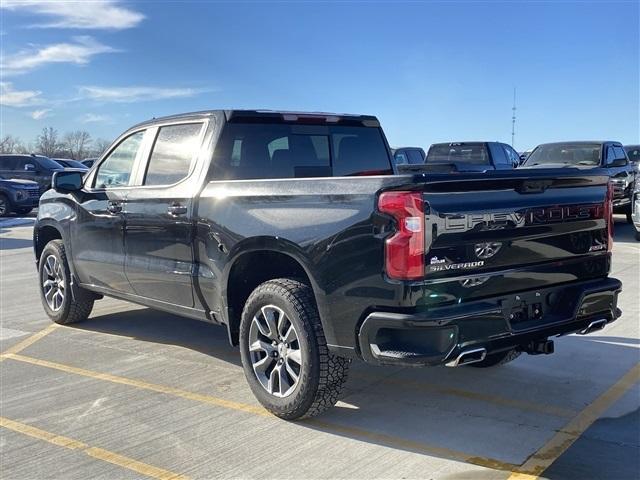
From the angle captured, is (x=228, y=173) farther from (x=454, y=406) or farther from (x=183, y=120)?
(x=454, y=406)

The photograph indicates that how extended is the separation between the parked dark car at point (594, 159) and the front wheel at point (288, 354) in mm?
11746

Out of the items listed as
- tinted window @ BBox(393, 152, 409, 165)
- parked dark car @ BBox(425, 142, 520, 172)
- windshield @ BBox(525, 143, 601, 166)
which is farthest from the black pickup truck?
tinted window @ BBox(393, 152, 409, 165)

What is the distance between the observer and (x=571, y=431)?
4039 millimetres

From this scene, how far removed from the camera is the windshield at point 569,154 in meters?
15.0

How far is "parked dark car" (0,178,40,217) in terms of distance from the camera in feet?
70.6

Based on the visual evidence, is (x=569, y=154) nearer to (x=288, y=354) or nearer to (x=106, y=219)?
(x=106, y=219)

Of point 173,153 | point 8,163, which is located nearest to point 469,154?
point 173,153

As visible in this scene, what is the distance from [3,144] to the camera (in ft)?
234

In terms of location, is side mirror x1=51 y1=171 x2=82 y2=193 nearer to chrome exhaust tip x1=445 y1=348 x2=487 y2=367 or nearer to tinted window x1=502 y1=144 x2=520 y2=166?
chrome exhaust tip x1=445 y1=348 x2=487 y2=367

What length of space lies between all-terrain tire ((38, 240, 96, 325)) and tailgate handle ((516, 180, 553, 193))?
466 centimetres

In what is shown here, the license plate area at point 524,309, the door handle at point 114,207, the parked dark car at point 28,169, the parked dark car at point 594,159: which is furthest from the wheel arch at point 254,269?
the parked dark car at point 28,169

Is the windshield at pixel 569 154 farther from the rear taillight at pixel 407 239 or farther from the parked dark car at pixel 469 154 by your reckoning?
the rear taillight at pixel 407 239

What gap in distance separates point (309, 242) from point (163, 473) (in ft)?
4.98

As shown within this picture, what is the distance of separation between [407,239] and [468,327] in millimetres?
581
